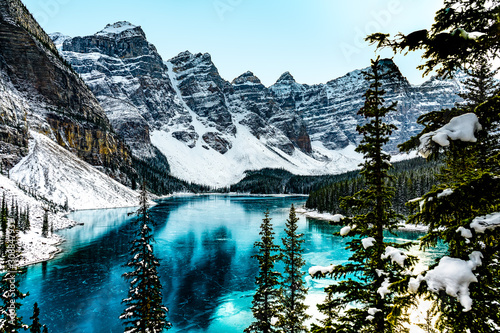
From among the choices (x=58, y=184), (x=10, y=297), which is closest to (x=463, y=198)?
(x=10, y=297)

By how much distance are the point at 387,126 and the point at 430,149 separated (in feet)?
14.9

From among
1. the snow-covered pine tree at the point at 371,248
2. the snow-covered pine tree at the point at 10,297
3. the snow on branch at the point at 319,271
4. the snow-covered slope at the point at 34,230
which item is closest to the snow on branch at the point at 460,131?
the snow-covered pine tree at the point at 371,248

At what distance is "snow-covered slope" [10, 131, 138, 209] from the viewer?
102 meters

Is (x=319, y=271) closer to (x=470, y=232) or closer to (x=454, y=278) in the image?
(x=470, y=232)

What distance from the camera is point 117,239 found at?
6184 centimetres

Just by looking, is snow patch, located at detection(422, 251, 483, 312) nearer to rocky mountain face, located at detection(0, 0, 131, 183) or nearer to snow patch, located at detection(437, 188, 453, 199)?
snow patch, located at detection(437, 188, 453, 199)

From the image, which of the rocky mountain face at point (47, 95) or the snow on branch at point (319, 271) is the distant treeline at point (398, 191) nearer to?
the snow on branch at point (319, 271)

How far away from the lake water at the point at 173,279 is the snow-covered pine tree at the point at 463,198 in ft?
86.3

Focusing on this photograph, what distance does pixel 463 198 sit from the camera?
418cm

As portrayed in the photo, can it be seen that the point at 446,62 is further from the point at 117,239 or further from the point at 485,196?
the point at 117,239

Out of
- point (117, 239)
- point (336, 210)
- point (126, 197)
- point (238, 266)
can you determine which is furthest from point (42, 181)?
point (336, 210)

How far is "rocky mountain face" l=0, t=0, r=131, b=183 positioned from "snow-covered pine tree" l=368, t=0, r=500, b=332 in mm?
153444

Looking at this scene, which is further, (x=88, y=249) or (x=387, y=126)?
(x=88, y=249)

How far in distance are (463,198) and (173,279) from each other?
40.5 meters
